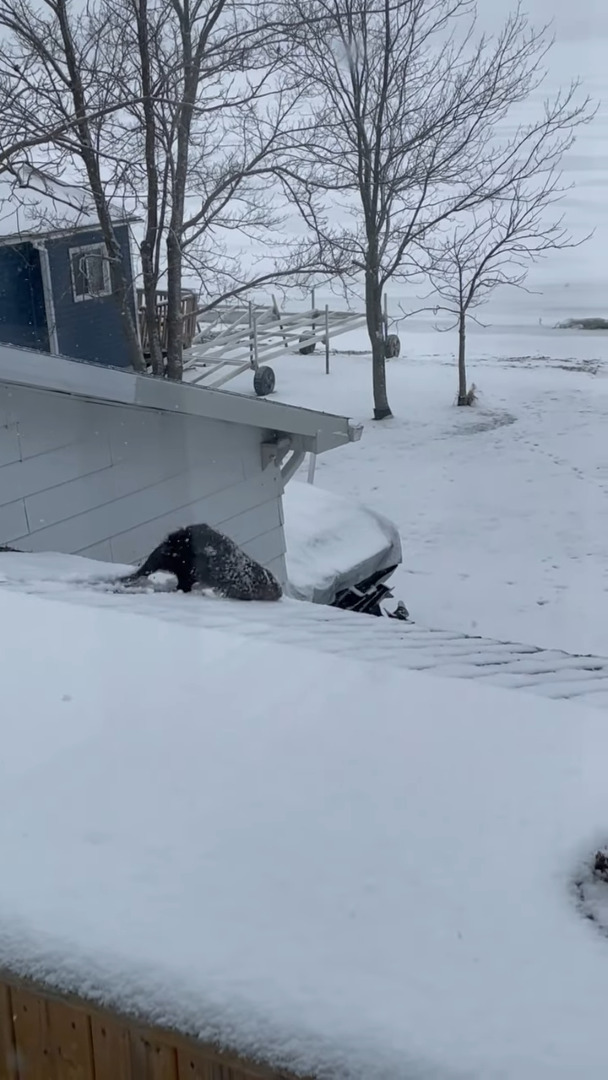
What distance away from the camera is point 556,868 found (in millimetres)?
2100

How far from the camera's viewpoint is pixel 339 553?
8125 millimetres

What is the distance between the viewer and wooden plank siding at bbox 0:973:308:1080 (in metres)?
1.74

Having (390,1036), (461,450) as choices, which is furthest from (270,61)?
(390,1036)

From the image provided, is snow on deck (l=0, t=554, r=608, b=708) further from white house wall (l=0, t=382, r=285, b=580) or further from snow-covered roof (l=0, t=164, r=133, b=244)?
snow-covered roof (l=0, t=164, r=133, b=244)

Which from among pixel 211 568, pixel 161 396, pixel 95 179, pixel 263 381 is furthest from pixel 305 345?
pixel 211 568

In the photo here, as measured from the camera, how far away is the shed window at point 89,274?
17281mm

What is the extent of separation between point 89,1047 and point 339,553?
6334 mm

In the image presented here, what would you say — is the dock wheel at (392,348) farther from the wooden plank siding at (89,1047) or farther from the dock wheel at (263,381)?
the wooden plank siding at (89,1047)

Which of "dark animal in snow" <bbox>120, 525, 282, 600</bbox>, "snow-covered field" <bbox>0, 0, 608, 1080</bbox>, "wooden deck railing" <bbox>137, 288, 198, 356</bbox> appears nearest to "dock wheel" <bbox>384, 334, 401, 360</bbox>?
"wooden deck railing" <bbox>137, 288, 198, 356</bbox>

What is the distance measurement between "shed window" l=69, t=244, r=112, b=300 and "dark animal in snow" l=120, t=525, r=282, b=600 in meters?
13.3

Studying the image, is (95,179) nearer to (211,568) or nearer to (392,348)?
(392,348)

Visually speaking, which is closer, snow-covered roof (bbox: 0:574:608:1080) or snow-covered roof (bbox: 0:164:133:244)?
snow-covered roof (bbox: 0:574:608:1080)

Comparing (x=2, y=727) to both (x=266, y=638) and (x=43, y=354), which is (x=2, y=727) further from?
(x=43, y=354)

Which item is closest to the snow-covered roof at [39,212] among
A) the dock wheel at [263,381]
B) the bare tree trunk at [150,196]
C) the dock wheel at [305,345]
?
the bare tree trunk at [150,196]
